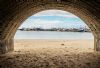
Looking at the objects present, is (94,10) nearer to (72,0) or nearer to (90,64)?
(72,0)

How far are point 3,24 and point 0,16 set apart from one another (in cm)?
128

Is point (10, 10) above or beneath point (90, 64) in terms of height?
above

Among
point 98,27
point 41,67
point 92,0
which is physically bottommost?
point 41,67

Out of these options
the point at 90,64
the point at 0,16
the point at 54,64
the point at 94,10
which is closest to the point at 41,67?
the point at 54,64

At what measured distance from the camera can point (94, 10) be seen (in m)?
12.5

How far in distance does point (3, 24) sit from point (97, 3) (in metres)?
4.29

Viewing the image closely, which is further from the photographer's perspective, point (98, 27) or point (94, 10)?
point (98, 27)

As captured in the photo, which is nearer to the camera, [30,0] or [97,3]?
[97,3]

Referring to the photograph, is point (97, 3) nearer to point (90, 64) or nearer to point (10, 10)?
point (90, 64)

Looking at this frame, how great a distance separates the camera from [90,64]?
36.7ft

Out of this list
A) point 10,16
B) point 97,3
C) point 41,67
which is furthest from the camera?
point 10,16

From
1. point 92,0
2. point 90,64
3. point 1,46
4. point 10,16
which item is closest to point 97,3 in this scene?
point 92,0

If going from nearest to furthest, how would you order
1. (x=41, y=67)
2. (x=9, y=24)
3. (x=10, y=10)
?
(x=41, y=67) < (x=10, y=10) < (x=9, y=24)

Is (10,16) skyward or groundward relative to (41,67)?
skyward
